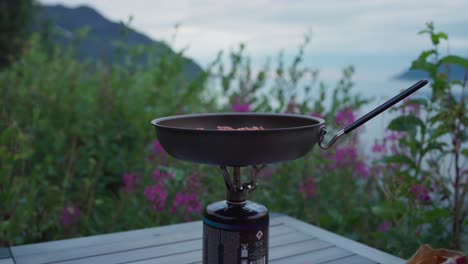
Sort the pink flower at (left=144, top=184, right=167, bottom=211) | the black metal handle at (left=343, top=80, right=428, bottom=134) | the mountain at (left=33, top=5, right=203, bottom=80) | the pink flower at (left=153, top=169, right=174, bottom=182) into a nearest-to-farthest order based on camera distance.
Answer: the black metal handle at (left=343, top=80, right=428, bottom=134) → the pink flower at (left=144, top=184, right=167, bottom=211) → the pink flower at (left=153, top=169, right=174, bottom=182) → the mountain at (left=33, top=5, right=203, bottom=80)

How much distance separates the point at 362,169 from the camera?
8.89 feet

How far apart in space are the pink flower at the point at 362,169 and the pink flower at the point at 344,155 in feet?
0.14

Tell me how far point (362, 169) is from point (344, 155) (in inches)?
6.1

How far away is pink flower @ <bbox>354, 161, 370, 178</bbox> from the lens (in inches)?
107

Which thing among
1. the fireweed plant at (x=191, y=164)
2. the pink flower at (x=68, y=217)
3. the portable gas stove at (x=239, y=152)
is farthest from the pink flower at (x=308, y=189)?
the pink flower at (x=68, y=217)

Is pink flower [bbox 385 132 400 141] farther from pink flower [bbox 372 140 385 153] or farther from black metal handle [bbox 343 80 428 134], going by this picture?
black metal handle [bbox 343 80 428 134]

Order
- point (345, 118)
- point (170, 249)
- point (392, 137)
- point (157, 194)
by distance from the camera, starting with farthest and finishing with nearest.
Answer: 1. point (345, 118)
2. point (392, 137)
3. point (157, 194)
4. point (170, 249)

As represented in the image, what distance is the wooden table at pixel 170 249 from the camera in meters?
1.55

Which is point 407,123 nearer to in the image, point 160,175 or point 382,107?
point 382,107

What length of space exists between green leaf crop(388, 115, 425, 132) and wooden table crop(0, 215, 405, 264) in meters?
0.53

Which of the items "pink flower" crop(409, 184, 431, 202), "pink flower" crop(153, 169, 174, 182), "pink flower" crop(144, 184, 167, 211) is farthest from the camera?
"pink flower" crop(153, 169, 174, 182)

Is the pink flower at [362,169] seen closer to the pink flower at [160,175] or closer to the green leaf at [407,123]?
the green leaf at [407,123]

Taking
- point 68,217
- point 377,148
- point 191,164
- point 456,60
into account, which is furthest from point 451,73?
point 68,217

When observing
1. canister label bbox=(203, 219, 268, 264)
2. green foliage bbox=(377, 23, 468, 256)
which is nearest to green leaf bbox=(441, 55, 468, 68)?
green foliage bbox=(377, 23, 468, 256)
